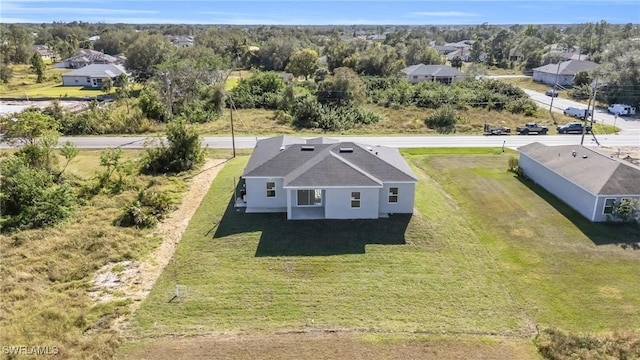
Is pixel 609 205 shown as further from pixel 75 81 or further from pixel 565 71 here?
pixel 75 81

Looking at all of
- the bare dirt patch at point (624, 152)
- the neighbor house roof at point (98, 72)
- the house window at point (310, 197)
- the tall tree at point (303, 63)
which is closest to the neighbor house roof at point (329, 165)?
the house window at point (310, 197)

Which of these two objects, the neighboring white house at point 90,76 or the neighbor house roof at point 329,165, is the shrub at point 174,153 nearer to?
the neighbor house roof at point 329,165

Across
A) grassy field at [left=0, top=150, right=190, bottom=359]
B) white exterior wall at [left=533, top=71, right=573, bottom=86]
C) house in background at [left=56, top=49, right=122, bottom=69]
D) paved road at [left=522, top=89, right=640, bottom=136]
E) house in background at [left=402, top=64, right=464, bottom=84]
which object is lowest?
grassy field at [left=0, top=150, right=190, bottom=359]

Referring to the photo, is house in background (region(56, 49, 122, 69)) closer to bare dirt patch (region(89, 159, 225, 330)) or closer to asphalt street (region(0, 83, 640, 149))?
asphalt street (region(0, 83, 640, 149))

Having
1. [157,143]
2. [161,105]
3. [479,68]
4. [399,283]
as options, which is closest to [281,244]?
[399,283]

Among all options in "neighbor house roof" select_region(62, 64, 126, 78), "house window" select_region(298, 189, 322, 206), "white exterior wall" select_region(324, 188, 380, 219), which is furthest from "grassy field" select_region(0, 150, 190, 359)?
"neighbor house roof" select_region(62, 64, 126, 78)
